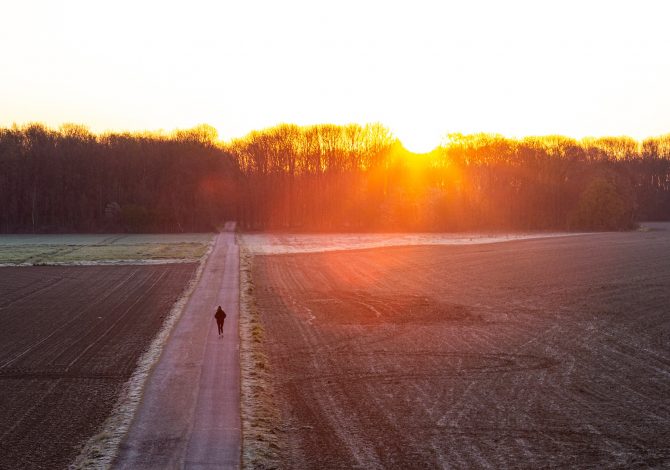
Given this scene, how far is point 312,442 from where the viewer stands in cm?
1343

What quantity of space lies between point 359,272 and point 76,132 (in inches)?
3673

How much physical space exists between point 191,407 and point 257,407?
1602 mm

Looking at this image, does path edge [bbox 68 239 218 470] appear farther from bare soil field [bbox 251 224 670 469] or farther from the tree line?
the tree line

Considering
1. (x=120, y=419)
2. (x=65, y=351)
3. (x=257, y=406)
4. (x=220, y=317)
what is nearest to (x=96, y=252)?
(x=65, y=351)

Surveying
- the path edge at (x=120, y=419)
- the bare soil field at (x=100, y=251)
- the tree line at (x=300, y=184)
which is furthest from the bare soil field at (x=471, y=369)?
the tree line at (x=300, y=184)

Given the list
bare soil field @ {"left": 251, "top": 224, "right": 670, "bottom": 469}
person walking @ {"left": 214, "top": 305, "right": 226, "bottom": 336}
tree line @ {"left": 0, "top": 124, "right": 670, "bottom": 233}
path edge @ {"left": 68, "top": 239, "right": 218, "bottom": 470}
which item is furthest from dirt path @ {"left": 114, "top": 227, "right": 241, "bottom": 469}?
tree line @ {"left": 0, "top": 124, "right": 670, "bottom": 233}

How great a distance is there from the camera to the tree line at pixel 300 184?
10238 cm

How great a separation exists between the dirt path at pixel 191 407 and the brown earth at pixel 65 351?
43.3 inches

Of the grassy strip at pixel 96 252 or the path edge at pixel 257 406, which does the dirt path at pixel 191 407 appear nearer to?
the path edge at pixel 257 406

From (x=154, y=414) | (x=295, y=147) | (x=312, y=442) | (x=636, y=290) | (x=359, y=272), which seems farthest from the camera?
(x=295, y=147)

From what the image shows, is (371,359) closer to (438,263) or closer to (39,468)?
(39,468)

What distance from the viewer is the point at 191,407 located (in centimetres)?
1534

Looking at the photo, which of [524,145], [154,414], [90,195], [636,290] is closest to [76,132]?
[90,195]

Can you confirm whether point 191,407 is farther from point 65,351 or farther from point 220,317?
point 65,351
